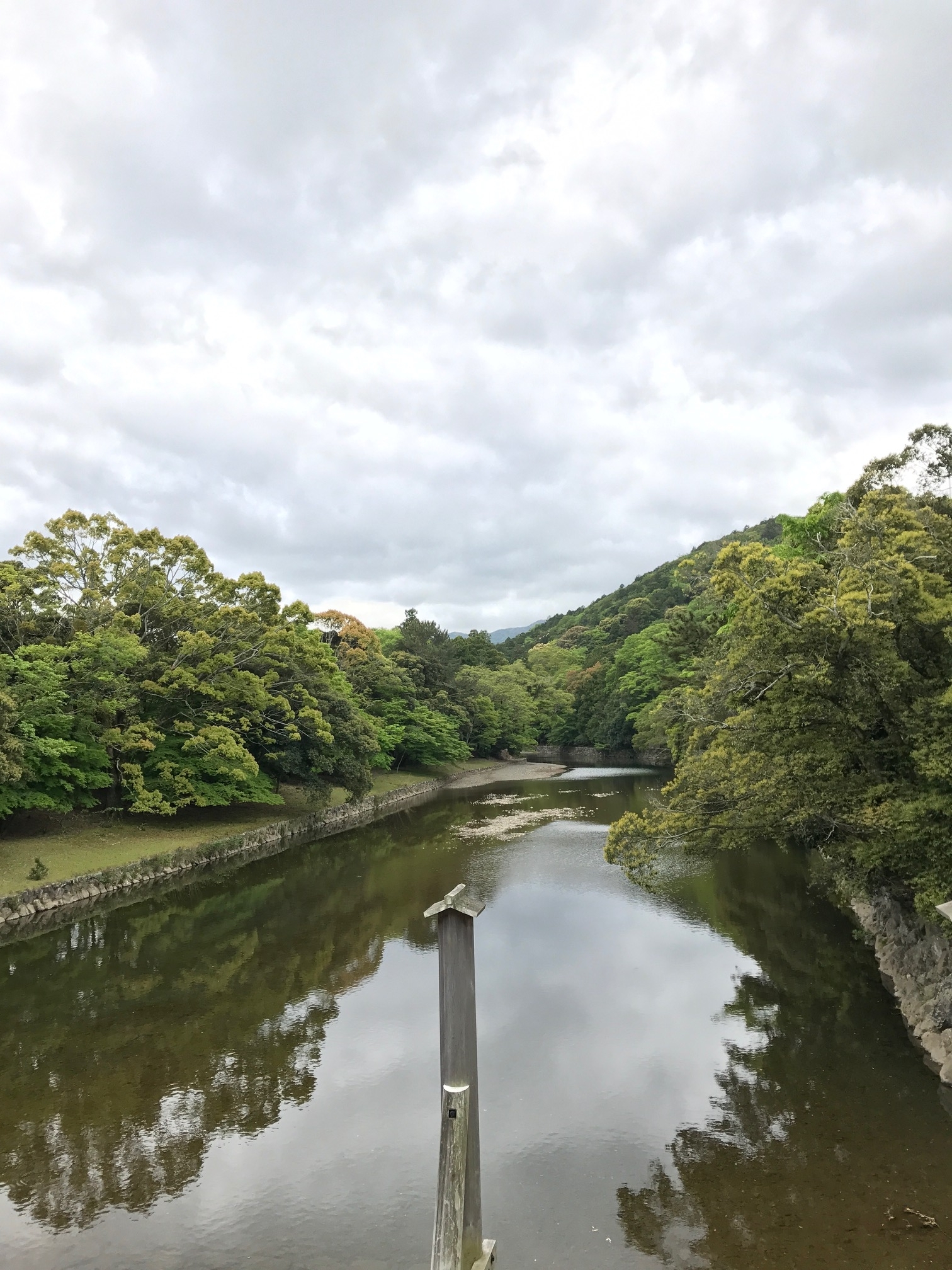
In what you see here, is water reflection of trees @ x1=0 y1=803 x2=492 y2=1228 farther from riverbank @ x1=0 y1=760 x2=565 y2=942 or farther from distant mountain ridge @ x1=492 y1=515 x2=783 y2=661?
distant mountain ridge @ x1=492 y1=515 x2=783 y2=661

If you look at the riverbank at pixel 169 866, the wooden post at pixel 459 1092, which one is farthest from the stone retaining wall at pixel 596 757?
the wooden post at pixel 459 1092

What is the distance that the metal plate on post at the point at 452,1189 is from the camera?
4.63m

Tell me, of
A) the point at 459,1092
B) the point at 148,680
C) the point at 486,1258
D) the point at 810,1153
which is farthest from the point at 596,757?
the point at 459,1092

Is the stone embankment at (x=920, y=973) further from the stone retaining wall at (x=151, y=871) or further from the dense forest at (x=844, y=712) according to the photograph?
the stone retaining wall at (x=151, y=871)

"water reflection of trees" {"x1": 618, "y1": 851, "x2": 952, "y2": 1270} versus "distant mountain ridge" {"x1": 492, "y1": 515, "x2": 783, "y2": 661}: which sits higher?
"distant mountain ridge" {"x1": 492, "y1": 515, "x2": 783, "y2": 661}

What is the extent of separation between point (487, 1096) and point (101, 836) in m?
16.3

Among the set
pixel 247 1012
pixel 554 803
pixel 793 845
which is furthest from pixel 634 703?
pixel 247 1012

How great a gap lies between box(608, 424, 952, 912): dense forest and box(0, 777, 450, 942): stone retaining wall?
13109 mm

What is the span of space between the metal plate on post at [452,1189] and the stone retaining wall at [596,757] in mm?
51568

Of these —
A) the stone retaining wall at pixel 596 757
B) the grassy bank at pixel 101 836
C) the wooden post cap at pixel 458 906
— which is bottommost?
the stone retaining wall at pixel 596 757

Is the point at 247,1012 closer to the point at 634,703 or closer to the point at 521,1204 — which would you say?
the point at 521,1204

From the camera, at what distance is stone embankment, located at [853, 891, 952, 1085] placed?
9039 millimetres

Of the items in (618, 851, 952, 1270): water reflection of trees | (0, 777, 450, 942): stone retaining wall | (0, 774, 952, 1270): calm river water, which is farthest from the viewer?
(0, 777, 450, 942): stone retaining wall

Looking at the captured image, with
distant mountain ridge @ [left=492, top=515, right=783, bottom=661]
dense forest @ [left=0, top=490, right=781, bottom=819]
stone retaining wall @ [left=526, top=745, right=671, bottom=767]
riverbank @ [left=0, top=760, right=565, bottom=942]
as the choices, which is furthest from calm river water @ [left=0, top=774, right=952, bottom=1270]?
distant mountain ridge @ [left=492, top=515, right=783, bottom=661]
